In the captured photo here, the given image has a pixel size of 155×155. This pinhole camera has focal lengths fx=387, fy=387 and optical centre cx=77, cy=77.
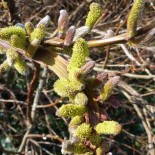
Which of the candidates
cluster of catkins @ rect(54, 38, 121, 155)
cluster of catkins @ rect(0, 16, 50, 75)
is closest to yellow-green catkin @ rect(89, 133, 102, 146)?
cluster of catkins @ rect(54, 38, 121, 155)

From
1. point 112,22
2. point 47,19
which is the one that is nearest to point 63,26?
point 47,19

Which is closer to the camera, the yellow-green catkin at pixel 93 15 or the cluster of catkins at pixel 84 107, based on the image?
the cluster of catkins at pixel 84 107

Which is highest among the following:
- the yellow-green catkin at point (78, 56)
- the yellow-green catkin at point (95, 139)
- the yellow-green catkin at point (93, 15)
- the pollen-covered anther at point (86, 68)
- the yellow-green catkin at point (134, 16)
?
the yellow-green catkin at point (93, 15)

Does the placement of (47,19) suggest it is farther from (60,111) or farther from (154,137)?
(154,137)

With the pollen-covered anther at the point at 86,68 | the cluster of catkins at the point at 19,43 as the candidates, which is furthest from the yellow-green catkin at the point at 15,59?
the pollen-covered anther at the point at 86,68

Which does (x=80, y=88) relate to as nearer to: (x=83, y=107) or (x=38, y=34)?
(x=83, y=107)

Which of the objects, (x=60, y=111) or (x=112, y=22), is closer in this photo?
(x=60, y=111)

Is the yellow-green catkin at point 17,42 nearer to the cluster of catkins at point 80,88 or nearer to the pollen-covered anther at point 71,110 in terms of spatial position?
the cluster of catkins at point 80,88
